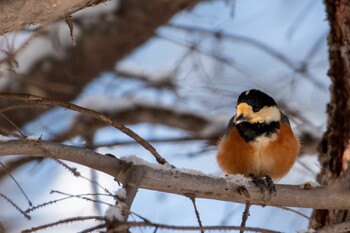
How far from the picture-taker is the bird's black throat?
9.39ft

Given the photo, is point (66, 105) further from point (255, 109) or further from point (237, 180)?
point (255, 109)

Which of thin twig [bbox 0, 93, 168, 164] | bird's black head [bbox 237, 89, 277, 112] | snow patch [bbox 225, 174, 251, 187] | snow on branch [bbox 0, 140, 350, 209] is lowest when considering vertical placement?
snow on branch [bbox 0, 140, 350, 209]

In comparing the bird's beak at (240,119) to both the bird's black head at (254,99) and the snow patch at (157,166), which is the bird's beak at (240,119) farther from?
the snow patch at (157,166)

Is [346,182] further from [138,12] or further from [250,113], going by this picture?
[138,12]

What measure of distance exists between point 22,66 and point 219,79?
1.54 meters

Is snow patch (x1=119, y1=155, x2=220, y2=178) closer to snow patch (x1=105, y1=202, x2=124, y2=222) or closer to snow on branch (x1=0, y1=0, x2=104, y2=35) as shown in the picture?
snow patch (x1=105, y1=202, x2=124, y2=222)

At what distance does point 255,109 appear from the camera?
291 cm

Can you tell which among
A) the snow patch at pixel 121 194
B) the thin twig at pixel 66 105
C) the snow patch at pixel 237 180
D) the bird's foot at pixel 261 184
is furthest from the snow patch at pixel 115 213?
the bird's foot at pixel 261 184

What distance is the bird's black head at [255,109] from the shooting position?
2863 mm

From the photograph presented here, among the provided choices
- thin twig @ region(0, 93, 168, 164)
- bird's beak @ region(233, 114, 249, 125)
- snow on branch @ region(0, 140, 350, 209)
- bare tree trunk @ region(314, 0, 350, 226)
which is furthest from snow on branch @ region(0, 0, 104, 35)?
bare tree trunk @ region(314, 0, 350, 226)

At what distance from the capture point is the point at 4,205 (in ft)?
15.9

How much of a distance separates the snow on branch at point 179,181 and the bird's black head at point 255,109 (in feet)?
2.20

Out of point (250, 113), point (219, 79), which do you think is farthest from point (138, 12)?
point (250, 113)

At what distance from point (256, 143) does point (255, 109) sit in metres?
0.16
